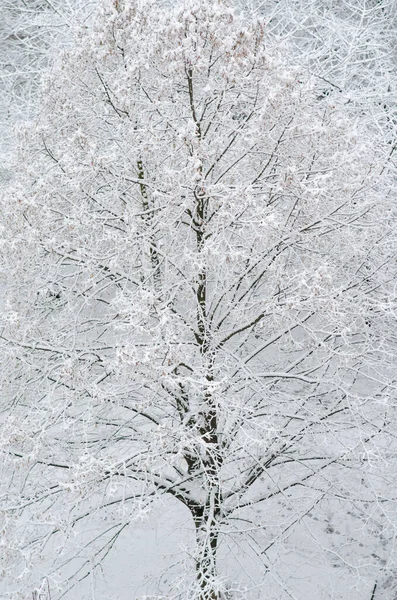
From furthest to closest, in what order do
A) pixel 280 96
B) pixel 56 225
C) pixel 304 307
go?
pixel 56 225
pixel 304 307
pixel 280 96

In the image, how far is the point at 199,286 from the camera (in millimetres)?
5695

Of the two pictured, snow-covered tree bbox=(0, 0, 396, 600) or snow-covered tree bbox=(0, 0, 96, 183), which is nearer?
snow-covered tree bbox=(0, 0, 396, 600)

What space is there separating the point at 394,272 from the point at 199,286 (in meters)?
2.61

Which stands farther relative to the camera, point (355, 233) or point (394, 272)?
point (394, 272)

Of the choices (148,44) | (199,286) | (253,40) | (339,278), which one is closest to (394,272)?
(339,278)

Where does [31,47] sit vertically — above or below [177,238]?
above

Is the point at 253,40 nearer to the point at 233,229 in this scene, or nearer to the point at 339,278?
the point at 233,229

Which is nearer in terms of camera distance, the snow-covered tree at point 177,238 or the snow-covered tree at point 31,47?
the snow-covered tree at point 177,238

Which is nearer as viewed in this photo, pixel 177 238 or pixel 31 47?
pixel 177 238

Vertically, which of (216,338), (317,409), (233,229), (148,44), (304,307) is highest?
(148,44)

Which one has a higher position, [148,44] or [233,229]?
[148,44]

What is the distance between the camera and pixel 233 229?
493cm

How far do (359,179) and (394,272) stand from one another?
5.76ft

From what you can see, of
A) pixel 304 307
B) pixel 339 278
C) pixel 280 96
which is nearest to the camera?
pixel 280 96
